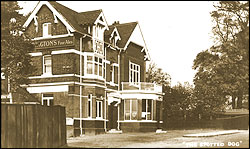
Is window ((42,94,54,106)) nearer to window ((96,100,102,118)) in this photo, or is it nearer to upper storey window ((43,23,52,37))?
window ((96,100,102,118))

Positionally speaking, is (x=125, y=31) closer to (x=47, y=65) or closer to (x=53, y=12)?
(x=53, y=12)

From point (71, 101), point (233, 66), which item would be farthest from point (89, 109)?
point (233, 66)

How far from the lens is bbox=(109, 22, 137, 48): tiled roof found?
3919cm

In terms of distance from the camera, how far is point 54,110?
19797 mm

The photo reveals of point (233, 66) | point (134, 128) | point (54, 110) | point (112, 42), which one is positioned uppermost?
point (112, 42)

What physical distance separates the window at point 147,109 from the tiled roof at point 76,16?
9.49 m

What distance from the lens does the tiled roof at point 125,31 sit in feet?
129

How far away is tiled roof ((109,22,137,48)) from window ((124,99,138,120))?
534 centimetres

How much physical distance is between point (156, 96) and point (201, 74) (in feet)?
30.2

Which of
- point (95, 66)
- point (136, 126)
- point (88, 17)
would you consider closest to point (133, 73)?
point (136, 126)

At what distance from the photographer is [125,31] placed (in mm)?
41125

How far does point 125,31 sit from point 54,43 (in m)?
10.2

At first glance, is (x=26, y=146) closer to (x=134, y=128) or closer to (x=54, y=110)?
(x=54, y=110)

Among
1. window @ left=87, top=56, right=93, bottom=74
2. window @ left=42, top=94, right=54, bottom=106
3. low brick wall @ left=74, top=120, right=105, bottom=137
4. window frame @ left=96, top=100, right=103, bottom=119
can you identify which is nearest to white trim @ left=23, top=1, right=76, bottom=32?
window @ left=87, top=56, right=93, bottom=74
